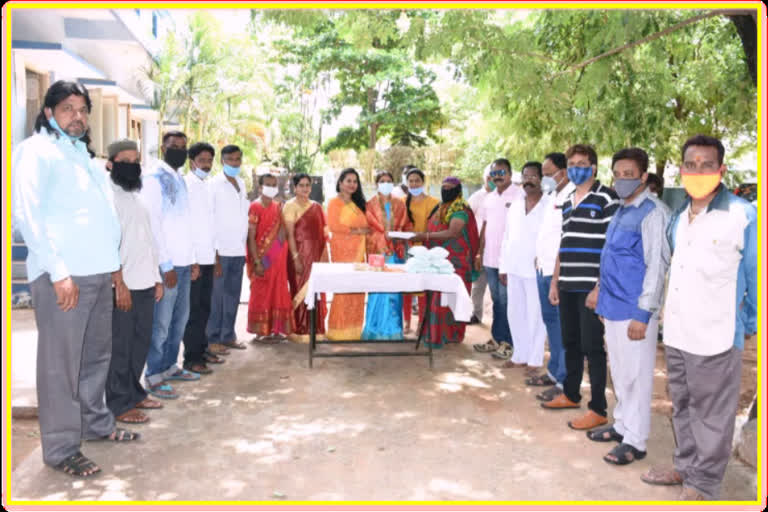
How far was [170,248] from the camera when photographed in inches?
207

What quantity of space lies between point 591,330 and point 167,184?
10.9 feet

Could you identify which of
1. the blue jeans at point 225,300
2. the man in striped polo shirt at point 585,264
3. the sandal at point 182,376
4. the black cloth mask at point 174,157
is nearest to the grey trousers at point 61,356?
the black cloth mask at point 174,157

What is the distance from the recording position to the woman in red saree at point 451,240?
700 cm

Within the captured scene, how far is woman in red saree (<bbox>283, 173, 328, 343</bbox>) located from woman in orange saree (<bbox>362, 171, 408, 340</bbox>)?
53cm

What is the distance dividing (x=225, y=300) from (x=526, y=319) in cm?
308

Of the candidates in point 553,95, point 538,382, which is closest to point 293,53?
point 553,95

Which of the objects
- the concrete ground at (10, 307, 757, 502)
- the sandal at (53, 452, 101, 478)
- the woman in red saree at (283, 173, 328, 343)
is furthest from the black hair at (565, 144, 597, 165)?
the sandal at (53, 452, 101, 478)

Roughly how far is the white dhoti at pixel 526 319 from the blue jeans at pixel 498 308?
0.63m

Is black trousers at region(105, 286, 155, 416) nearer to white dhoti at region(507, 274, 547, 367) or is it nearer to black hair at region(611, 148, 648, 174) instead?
white dhoti at region(507, 274, 547, 367)

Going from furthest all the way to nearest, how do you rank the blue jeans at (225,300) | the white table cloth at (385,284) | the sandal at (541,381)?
1. the blue jeans at (225,300)
2. the white table cloth at (385,284)
3. the sandal at (541,381)

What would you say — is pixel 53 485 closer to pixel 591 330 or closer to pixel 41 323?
pixel 41 323

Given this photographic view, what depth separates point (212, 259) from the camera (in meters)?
6.07

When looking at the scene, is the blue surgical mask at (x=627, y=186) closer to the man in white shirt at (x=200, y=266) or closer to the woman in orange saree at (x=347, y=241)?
the man in white shirt at (x=200, y=266)

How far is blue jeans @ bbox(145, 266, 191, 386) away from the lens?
5.22 metres
